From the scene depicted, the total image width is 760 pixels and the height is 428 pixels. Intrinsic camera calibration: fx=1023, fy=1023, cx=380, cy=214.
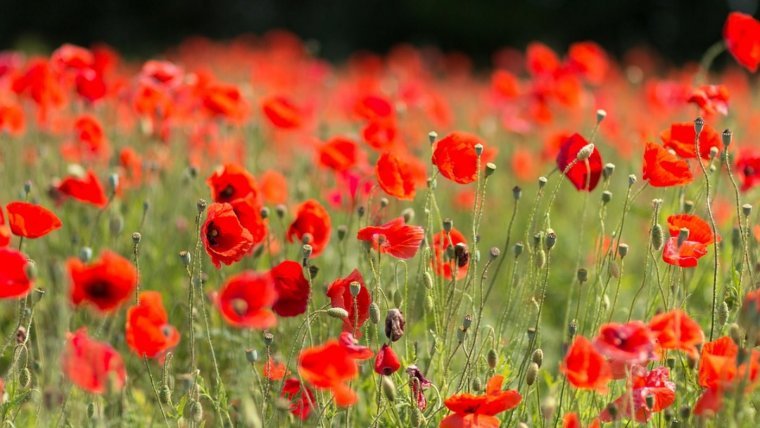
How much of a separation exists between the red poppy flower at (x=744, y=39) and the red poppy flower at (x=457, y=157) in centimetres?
104

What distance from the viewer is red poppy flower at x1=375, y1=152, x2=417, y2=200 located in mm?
2291

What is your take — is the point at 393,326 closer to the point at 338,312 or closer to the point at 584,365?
the point at 338,312

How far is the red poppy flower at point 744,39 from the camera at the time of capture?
2.86 metres

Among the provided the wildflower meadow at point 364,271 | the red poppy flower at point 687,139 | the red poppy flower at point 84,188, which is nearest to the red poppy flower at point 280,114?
the wildflower meadow at point 364,271

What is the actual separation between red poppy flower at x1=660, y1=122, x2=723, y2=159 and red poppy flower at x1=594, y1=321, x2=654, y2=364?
765mm

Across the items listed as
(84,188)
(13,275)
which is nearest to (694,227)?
(13,275)

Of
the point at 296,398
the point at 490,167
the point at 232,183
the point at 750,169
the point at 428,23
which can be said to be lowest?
the point at 296,398

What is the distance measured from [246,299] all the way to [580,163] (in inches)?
40.1

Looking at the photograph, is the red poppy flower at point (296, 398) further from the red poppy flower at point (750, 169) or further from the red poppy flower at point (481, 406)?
the red poppy flower at point (750, 169)

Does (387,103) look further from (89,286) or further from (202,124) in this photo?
(89,286)

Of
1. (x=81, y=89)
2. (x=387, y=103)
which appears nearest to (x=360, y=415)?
(x=387, y=103)

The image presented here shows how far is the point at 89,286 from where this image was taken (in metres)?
1.75

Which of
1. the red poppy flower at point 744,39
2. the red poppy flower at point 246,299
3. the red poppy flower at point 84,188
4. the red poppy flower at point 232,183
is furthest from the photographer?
the red poppy flower at point 744,39

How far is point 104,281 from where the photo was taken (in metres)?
1.73
